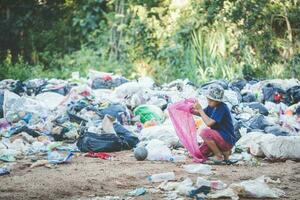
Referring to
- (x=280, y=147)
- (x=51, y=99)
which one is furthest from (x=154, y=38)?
(x=280, y=147)

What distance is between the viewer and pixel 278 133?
579 centimetres

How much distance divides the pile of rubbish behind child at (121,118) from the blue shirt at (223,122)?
1.15 ft

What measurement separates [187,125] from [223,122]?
361mm

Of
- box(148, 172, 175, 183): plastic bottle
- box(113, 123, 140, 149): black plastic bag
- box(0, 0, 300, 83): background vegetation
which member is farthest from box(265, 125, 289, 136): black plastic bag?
box(0, 0, 300, 83): background vegetation

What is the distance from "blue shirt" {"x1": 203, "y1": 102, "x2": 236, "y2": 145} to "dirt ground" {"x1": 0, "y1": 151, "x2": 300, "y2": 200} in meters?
0.32

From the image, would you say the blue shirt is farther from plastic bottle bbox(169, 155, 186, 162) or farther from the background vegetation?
the background vegetation

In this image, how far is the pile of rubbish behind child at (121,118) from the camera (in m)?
5.16

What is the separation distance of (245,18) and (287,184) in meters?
6.92

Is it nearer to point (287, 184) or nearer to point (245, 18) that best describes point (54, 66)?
point (245, 18)

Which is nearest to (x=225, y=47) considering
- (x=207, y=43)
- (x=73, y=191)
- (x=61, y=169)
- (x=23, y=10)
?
(x=207, y=43)

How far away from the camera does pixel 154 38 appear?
463 inches

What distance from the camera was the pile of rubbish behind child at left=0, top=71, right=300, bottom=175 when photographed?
516 centimetres

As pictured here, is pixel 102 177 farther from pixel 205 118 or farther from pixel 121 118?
pixel 121 118

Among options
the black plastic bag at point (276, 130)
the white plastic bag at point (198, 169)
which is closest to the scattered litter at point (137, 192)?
the white plastic bag at point (198, 169)
